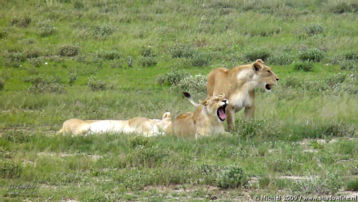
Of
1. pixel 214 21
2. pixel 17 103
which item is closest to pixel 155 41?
pixel 214 21

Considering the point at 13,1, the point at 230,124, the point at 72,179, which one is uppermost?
the point at 13,1

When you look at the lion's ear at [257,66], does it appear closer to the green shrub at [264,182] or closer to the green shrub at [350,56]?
the green shrub at [264,182]

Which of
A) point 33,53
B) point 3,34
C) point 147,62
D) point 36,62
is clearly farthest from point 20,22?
point 147,62

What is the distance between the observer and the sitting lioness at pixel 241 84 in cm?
1180

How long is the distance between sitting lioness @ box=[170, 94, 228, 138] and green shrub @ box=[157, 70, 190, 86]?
518 cm

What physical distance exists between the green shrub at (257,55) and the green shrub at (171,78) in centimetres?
255

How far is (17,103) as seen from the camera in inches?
563

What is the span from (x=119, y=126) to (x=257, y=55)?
8031mm

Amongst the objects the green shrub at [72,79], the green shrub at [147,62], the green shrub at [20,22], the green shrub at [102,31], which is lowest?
the green shrub at [72,79]

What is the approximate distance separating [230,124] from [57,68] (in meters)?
8.11

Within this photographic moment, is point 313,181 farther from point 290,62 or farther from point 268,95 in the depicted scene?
point 290,62

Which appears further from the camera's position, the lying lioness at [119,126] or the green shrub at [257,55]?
the green shrub at [257,55]

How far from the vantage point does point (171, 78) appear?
55.3 feet

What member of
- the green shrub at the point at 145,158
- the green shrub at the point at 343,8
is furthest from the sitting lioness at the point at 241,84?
the green shrub at the point at 343,8
